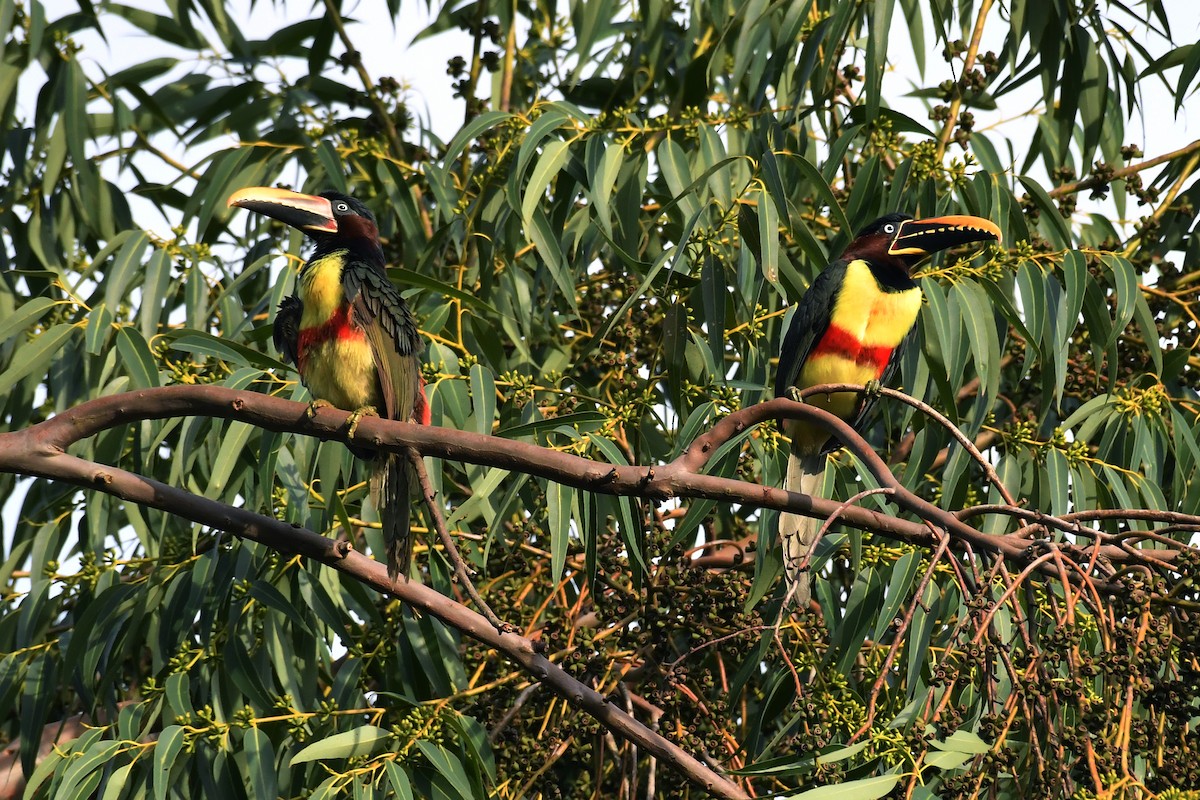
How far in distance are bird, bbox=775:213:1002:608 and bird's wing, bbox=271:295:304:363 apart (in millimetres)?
1428

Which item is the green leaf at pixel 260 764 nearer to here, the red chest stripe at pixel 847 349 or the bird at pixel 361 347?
the bird at pixel 361 347

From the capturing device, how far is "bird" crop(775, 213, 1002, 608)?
4129 mm

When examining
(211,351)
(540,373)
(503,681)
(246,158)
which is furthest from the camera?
(246,158)

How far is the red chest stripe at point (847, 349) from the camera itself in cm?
422

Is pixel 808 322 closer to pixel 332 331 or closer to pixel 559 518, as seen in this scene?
pixel 559 518

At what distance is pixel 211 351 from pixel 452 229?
1.08 meters

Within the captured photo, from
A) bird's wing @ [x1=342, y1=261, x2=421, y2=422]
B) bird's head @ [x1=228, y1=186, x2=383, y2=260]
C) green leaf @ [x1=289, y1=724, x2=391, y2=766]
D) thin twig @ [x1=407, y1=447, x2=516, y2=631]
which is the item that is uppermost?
bird's head @ [x1=228, y1=186, x2=383, y2=260]

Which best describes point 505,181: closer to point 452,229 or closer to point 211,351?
point 452,229

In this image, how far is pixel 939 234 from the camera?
3967 mm

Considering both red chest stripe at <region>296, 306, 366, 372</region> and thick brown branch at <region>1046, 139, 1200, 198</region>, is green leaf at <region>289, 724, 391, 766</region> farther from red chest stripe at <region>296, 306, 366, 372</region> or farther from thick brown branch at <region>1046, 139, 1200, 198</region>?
thick brown branch at <region>1046, 139, 1200, 198</region>

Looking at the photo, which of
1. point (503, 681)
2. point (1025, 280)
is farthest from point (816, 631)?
point (1025, 280)

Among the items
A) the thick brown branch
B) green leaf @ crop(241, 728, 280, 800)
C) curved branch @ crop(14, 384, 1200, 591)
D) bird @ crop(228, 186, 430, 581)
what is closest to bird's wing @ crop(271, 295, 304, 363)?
bird @ crop(228, 186, 430, 581)

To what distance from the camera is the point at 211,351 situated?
355 centimetres

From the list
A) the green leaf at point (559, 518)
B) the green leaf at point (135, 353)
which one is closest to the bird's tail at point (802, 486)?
the green leaf at point (559, 518)
